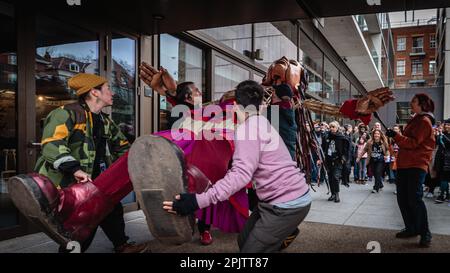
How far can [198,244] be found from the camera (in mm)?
4152

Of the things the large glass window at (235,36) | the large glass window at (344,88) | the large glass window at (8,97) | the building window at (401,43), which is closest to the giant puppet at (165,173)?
the large glass window at (8,97)

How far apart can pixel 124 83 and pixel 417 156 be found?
158 inches

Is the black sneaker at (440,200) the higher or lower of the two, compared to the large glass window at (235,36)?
lower

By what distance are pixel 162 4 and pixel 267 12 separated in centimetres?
124

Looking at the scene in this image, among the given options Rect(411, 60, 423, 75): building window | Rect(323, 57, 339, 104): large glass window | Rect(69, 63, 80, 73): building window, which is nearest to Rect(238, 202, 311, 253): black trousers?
Rect(69, 63, 80, 73): building window

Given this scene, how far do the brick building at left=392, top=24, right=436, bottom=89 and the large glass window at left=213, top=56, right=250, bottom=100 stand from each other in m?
47.8

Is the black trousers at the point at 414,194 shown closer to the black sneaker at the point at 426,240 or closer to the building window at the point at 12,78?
the black sneaker at the point at 426,240

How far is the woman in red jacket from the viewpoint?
159 inches

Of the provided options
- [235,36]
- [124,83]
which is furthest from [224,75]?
[124,83]

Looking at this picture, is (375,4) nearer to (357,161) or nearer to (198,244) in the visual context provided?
(198,244)

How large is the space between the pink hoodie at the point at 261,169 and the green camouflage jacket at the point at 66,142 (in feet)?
4.19

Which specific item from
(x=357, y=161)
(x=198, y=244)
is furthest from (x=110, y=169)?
(x=357, y=161)

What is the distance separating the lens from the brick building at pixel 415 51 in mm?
50819

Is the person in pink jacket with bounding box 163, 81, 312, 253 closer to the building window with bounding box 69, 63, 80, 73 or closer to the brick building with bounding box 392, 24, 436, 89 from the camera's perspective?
the building window with bounding box 69, 63, 80, 73
